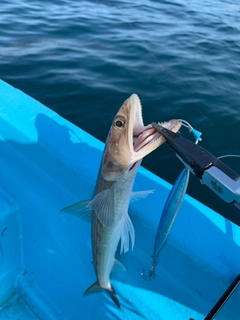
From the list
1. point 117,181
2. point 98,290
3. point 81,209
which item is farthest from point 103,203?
point 98,290

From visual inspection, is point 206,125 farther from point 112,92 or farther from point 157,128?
point 157,128

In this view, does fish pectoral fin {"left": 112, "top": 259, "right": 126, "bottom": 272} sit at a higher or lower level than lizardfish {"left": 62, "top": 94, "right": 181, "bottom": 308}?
lower

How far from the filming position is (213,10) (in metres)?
10.4

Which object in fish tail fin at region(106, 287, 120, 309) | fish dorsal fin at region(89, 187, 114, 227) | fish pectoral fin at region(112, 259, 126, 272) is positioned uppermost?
fish dorsal fin at region(89, 187, 114, 227)

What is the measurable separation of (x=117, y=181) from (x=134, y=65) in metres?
5.34

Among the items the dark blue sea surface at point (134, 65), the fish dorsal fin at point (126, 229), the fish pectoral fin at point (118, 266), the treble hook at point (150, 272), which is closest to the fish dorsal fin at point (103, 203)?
the fish dorsal fin at point (126, 229)

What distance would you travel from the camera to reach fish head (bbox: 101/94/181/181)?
1405 mm

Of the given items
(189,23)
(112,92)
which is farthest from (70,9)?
(112,92)

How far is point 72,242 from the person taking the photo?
7.75 ft

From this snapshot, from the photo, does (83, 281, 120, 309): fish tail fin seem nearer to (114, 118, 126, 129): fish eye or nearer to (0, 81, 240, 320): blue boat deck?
(0, 81, 240, 320): blue boat deck

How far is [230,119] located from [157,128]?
3913mm

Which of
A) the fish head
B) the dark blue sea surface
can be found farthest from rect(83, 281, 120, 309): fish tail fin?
the dark blue sea surface

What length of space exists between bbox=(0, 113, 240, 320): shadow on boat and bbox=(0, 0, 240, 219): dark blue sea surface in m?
1.81

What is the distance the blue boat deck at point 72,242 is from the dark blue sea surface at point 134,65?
71.4 inches
